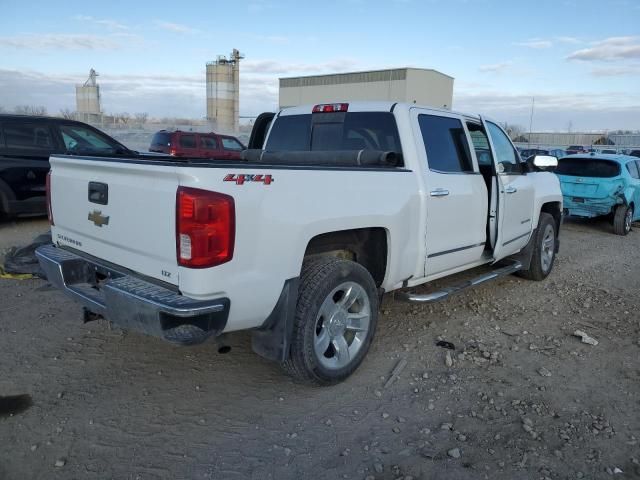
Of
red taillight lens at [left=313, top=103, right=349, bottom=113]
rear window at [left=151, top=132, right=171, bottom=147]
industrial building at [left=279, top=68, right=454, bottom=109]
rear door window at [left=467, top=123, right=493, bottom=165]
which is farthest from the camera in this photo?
industrial building at [left=279, top=68, right=454, bottom=109]

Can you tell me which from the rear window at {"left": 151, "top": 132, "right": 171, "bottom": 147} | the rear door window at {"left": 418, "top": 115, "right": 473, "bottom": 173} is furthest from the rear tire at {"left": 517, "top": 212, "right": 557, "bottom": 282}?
the rear window at {"left": 151, "top": 132, "right": 171, "bottom": 147}

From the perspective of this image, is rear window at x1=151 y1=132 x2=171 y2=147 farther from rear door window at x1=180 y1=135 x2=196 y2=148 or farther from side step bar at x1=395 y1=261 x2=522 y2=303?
side step bar at x1=395 y1=261 x2=522 y2=303

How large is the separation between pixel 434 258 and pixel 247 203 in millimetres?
2060

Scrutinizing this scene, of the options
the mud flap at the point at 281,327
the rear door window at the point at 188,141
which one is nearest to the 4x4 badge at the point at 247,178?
the mud flap at the point at 281,327

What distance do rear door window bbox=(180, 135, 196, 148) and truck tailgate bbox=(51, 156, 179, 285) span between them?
43.5ft

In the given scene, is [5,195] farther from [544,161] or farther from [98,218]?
[544,161]

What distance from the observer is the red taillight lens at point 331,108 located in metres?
4.67

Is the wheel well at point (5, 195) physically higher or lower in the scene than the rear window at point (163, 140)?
lower

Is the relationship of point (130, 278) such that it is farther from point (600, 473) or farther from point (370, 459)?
point (600, 473)

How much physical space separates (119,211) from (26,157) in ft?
20.3

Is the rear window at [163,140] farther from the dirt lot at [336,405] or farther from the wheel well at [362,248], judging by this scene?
the wheel well at [362,248]

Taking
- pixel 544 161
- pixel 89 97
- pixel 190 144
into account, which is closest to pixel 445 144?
pixel 544 161

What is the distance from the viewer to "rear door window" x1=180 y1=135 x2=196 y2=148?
16594mm

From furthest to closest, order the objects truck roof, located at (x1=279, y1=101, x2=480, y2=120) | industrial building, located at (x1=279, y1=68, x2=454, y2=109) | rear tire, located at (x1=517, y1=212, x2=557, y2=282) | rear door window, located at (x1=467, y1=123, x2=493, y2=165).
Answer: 1. industrial building, located at (x1=279, y1=68, x2=454, y2=109)
2. rear tire, located at (x1=517, y1=212, x2=557, y2=282)
3. rear door window, located at (x1=467, y1=123, x2=493, y2=165)
4. truck roof, located at (x1=279, y1=101, x2=480, y2=120)
